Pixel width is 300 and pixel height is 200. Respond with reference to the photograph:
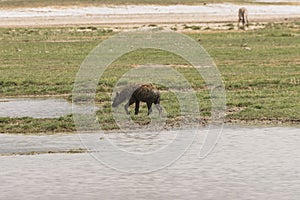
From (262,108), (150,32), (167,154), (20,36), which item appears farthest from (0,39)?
(167,154)

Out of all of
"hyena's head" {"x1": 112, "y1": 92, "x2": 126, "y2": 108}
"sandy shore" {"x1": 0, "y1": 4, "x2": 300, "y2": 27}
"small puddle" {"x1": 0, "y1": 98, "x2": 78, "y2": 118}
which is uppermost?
"sandy shore" {"x1": 0, "y1": 4, "x2": 300, "y2": 27}

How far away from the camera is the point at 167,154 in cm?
1510

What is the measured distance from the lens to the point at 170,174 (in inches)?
538

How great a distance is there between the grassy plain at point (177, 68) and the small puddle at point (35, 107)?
69 cm

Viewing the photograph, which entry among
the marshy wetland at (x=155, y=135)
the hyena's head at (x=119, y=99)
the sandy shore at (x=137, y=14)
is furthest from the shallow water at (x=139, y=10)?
the hyena's head at (x=119, y=99)

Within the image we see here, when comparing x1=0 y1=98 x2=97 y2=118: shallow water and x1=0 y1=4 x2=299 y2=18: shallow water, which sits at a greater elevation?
x1=0 y1=4 x2=299 y2=18: shallow water

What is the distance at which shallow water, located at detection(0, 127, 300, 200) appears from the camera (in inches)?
487

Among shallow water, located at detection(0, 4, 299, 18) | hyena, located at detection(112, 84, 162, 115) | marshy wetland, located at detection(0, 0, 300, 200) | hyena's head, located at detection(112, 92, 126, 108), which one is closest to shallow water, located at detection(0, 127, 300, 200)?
marshy wetland, located at detection(0, 0, 300, 200)

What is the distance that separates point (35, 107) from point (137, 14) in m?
46.4

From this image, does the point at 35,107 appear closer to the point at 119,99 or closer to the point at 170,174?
the point at 119,99

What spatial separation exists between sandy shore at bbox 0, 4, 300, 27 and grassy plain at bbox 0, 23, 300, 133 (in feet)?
39.0

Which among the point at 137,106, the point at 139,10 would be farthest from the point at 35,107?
the point at 139,10

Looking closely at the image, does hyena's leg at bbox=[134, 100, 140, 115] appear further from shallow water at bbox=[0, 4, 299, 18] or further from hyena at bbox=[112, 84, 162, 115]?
shallow water at bbox=[0, 4, 299, 18]

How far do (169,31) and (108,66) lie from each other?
52.6 feet
